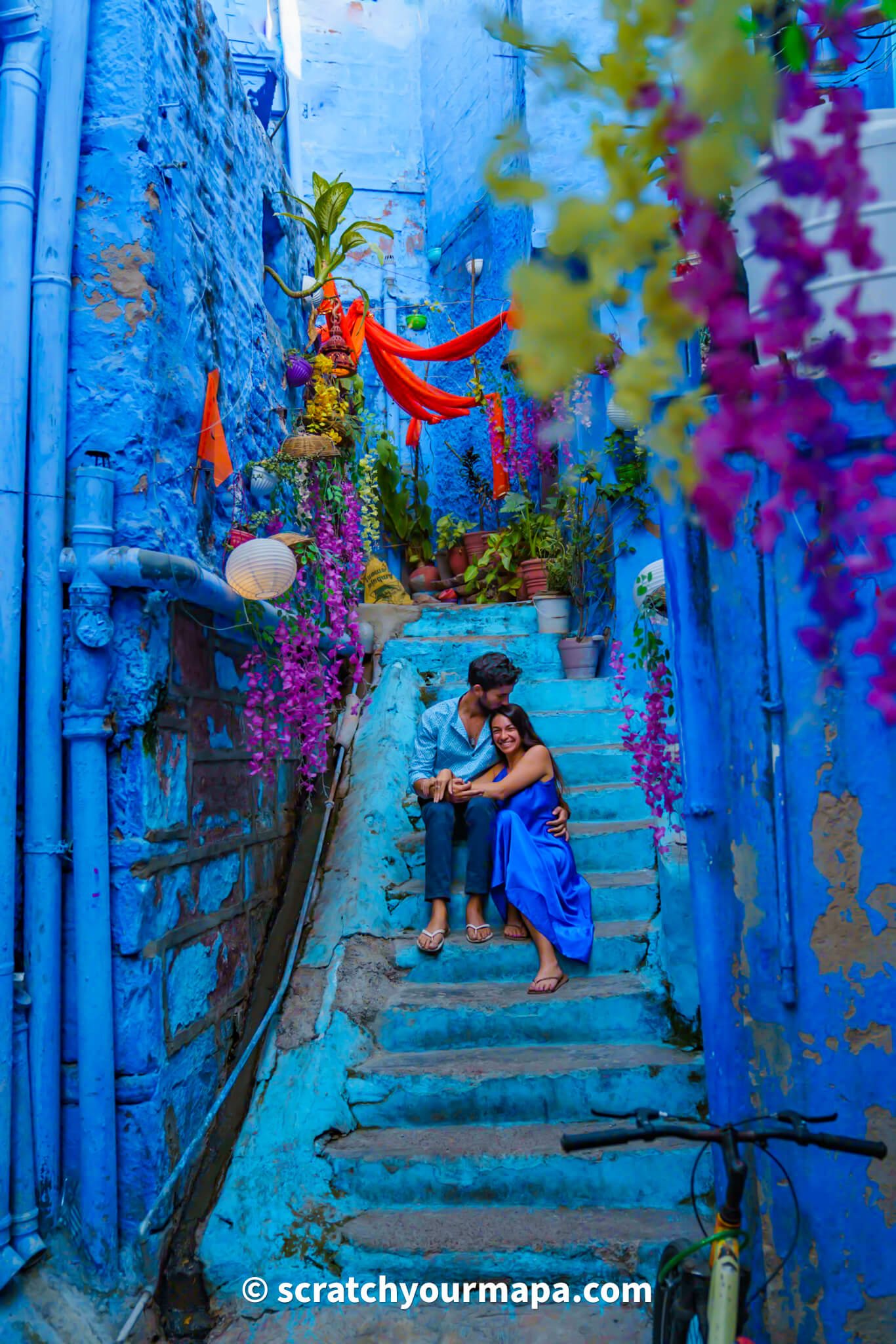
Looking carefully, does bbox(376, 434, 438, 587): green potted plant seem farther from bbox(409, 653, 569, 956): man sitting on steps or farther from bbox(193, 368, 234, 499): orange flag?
bbox(193, 368, 234, 499): orange flag

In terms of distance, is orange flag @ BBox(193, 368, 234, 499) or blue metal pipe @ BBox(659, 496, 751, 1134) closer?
blue metal pipe @ BBox(659, 496, 751, 1134)

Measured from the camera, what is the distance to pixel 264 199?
5.23 metres

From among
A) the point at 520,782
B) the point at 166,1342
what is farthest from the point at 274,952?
the point at 166,1342

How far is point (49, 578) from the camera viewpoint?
2752mm

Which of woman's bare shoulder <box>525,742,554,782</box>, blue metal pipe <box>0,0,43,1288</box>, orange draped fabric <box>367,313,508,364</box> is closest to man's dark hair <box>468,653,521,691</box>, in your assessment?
woman's bare shoulder <box>525,742,554,782</box>

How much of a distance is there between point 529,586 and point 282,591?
137 inches

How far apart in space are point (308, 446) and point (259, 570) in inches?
56.8

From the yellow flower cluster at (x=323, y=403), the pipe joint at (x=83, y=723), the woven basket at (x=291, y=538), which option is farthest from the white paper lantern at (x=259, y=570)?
the yellow flower cluster at (x=323, y=403)

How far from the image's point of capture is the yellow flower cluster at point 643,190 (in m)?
0.69

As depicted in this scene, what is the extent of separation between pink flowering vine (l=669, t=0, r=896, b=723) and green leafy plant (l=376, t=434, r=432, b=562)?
7.30m

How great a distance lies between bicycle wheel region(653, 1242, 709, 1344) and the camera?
1664mm

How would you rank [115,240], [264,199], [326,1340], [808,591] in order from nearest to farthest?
[808,591]
[326,1340]
[115,240]
[264,199]

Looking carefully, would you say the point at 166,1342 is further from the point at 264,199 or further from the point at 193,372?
the point at 264,199

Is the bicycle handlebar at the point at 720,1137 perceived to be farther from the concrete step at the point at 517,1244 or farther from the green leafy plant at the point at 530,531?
the green leafy plant at the point at 530,531
